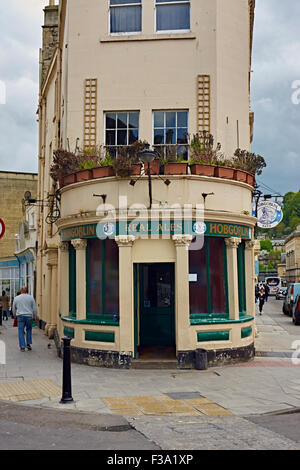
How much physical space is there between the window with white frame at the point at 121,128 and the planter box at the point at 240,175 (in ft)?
9.43

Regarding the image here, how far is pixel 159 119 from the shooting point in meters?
13.5

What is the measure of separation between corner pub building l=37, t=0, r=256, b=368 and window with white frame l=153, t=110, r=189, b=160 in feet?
0.11

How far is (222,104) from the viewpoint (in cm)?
1334

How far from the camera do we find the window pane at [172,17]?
13.6 m

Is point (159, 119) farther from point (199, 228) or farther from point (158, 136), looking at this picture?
point (199, 228)

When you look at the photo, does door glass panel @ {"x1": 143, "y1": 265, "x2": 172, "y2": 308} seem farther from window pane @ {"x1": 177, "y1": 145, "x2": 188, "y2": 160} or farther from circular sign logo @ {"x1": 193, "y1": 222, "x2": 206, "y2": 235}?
window pane @ {"x1": 177, "y1": 145, "x2": 188, "y2": 160}

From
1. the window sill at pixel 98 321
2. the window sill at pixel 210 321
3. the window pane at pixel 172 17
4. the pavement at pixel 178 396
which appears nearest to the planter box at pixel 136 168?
the window sill at pixel 98 321

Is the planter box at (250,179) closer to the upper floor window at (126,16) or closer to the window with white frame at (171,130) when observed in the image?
the window with white frame at (171,130)

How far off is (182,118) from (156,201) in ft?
9.67

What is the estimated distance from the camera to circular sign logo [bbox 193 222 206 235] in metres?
11.9

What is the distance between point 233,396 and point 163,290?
5.08 m

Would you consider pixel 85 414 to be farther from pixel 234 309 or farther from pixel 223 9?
pixel 223 9

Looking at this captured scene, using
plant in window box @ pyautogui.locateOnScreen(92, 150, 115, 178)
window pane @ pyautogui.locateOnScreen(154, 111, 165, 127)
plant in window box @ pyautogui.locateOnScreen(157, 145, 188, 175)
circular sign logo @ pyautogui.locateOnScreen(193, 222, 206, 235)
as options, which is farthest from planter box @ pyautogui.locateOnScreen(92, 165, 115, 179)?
circular sign logo @ pyautogui.locateOnScreen(193, 222, 206, 235)

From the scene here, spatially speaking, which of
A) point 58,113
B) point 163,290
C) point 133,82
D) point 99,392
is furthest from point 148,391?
point 58,113
